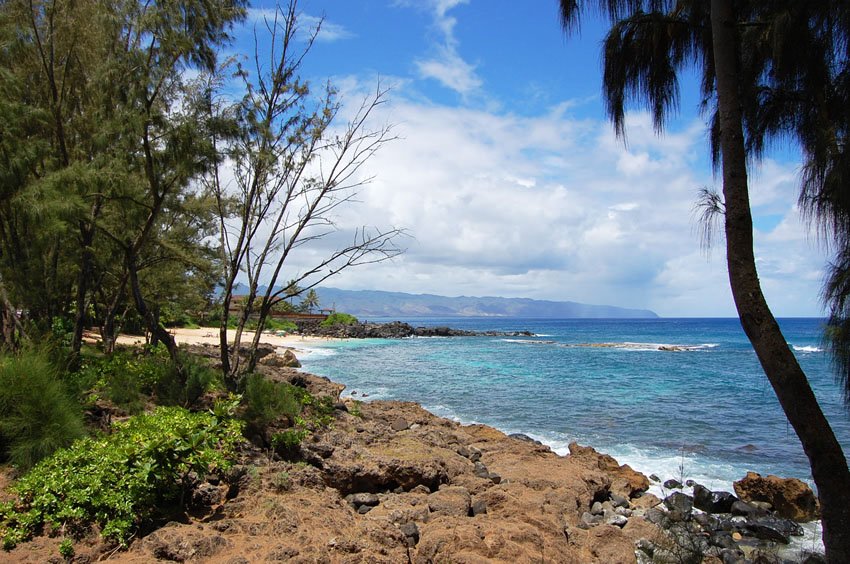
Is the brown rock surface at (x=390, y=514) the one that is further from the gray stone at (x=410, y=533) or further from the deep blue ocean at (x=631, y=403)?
the deep blue ocean at (x=631, y=403)

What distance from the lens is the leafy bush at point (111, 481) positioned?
430 cm

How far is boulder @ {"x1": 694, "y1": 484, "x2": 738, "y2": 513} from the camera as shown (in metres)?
8.79

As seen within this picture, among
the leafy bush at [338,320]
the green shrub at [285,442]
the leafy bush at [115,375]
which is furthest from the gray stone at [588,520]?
the leafy bush at [338,320]

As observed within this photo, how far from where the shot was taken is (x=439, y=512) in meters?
6.09

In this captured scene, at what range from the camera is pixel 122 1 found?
870cm

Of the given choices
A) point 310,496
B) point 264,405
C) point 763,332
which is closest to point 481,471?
point 310,496

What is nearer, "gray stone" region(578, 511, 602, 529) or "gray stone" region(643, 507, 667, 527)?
"gray stone" region(578, 511, 602, 529)

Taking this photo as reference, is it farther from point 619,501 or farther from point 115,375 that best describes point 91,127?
point 619,501

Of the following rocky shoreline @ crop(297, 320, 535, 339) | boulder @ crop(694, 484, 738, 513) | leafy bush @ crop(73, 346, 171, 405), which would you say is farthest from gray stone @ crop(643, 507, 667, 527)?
rocky shoreline @ crop(297, 320, 535, 339)

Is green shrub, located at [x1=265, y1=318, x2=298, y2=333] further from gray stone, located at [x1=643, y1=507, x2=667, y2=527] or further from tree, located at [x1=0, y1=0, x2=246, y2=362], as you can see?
gray stone, located at [x1=643, y1=507, x2=667, y2=527]

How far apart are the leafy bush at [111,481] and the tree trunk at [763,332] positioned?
4708mm

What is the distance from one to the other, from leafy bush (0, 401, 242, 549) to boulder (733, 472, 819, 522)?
8984 mm

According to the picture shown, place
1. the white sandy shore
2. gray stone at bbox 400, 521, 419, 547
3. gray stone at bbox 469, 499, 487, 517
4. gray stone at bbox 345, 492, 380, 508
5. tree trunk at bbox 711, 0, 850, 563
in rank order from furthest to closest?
1. the white sandy shore
2. gray stone at bbox 469, 499, 487, 517
3. gray stone at bbox 345, 492, 380, 508
4. gray stone at bbox 400, 521, 419, 547
5. tree trunk at bbox 711, 0, 850, 563

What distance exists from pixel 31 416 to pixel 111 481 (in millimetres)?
1676
